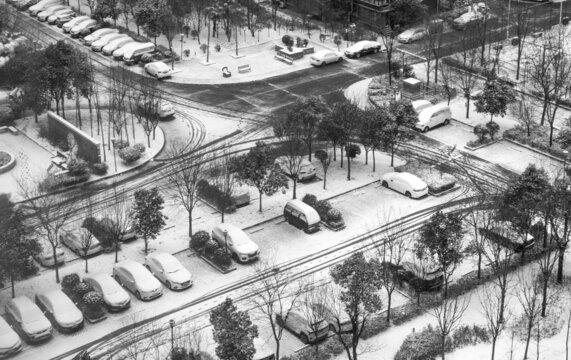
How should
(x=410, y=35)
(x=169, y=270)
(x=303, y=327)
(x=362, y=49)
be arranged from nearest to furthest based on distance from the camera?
1. (x=303, y=327)
2. (x=169, y=270)
3. (x=362, y=49)
4. (x=410, y=35)

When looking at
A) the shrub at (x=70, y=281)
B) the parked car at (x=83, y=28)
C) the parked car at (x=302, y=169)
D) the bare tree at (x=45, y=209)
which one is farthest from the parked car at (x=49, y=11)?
the shrub at (x=70, y=281)

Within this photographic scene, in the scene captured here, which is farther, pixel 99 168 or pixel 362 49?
pixel 362 49

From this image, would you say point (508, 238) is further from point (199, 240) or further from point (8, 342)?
point (8, 342)

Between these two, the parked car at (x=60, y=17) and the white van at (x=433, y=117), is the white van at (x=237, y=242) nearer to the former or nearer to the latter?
the white van at (x=433, y=117)

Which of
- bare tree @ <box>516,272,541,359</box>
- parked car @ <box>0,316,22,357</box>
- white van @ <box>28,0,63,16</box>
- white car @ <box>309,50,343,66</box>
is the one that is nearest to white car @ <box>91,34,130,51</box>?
white van @ <box>28,0,63,16</box>

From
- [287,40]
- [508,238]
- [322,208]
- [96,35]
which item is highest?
[96,35]

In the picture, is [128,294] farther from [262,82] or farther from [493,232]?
[262,82]

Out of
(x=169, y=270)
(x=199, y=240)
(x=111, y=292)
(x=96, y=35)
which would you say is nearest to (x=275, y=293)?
(x=169, y=270)
